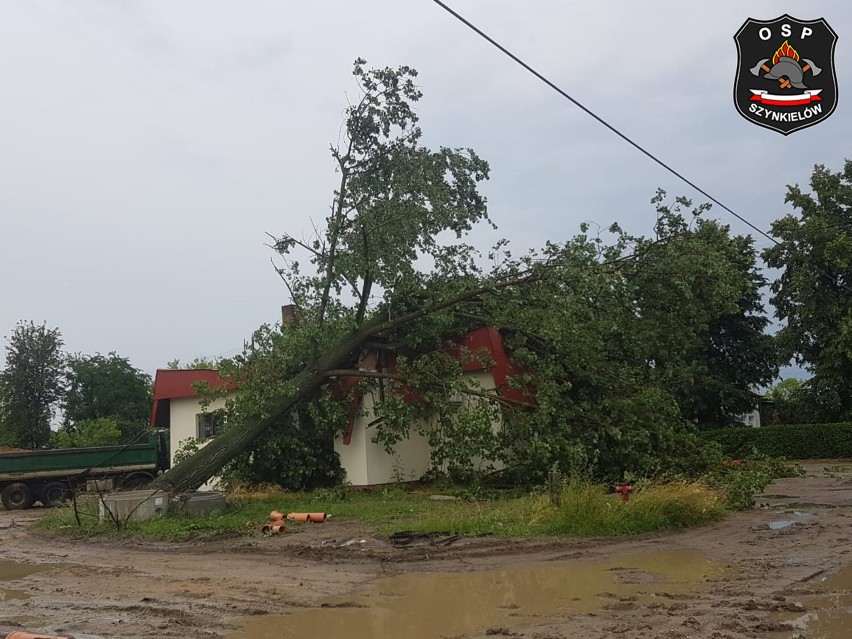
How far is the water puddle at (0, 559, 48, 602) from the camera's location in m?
8.56

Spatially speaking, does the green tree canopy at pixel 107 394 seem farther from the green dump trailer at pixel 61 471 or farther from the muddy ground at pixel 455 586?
the muddy ground at pixel 455 586

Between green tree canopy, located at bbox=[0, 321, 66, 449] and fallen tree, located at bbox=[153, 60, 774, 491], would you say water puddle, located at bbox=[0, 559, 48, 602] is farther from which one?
green tree canopy, located at bbox=[0, 321, 66, 449]

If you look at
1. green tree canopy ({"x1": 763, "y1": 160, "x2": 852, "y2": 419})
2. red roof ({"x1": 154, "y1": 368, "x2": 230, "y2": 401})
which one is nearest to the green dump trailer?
red roof ({"x1": 154, "y1": 368, "x2": 230, "y2": 401})

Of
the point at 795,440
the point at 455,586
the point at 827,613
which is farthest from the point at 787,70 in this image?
the point at 795,440

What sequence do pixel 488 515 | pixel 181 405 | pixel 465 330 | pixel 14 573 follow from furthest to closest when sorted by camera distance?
1. pixel 181 405
2. pixel 465 330
3. pixel 488 515
4. pixel 14 573

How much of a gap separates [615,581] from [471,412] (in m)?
7.89

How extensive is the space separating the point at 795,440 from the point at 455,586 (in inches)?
941

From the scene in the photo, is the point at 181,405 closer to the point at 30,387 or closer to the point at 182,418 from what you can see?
the point at 182,418

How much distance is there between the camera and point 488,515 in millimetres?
11914

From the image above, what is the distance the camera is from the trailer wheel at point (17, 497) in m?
22.1

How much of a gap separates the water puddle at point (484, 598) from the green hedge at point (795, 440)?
2047 cm

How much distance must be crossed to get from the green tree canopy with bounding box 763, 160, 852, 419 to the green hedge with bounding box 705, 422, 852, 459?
9.40 ft

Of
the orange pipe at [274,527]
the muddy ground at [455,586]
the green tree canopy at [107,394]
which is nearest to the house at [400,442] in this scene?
the orange pipe at [274,527]

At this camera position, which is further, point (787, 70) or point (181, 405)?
point (181, 405)
